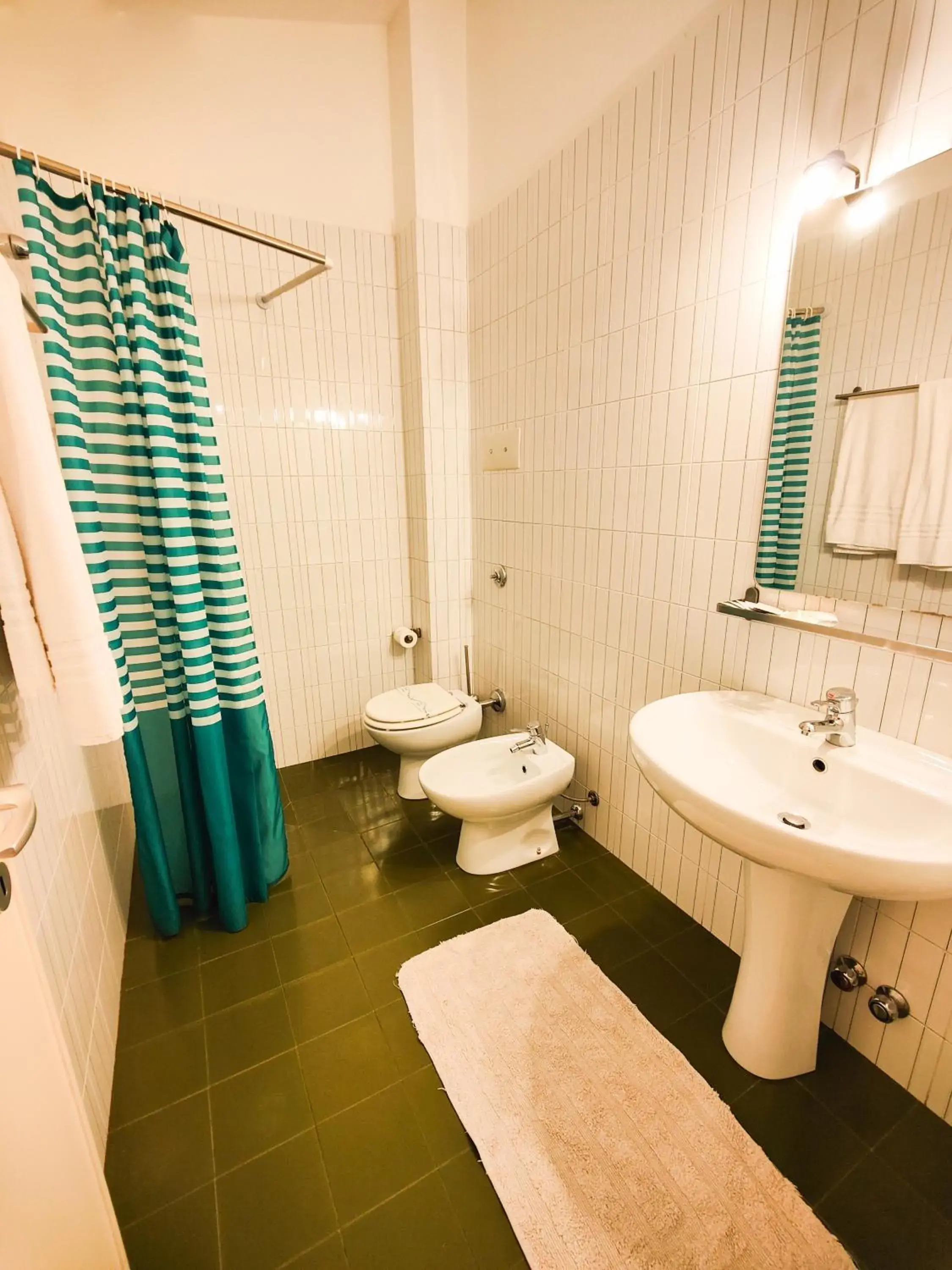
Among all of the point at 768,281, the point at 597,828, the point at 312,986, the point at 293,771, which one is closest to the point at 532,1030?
the point at 312,986

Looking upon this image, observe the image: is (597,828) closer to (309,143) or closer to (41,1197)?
(41,1197)

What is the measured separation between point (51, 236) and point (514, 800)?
1.85 meters

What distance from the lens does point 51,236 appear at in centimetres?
117

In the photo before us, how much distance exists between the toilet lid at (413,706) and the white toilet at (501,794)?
20cm

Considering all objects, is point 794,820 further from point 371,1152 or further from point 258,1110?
point 258,1110

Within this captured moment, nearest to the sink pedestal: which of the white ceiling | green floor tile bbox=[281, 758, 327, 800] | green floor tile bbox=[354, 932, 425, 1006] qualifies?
green floor tile bbox=[354, 932, 425, 1006]

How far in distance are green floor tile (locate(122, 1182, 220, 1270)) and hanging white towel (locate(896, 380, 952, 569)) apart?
5.89 ft

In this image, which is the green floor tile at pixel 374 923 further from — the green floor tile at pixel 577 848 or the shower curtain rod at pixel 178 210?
the shower curtain rod at pixel 178 210

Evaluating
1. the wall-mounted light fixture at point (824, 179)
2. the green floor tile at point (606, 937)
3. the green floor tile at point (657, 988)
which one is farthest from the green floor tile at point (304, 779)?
the wall-mounted light fixture at point (824, 179)

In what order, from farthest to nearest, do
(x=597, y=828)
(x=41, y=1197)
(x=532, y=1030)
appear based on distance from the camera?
1. (x=597, y=828)
2. (x=532, y=1030)
3. (x=41, y=1197)

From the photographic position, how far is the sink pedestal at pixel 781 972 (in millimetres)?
1052

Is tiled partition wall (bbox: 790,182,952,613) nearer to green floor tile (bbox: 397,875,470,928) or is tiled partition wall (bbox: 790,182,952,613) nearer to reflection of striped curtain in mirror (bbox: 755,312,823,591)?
reflection of striped curtain in mirror (bbox: 755,312,823,591)

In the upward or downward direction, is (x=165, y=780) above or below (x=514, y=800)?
above

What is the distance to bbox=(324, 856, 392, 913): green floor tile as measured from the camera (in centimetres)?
170
